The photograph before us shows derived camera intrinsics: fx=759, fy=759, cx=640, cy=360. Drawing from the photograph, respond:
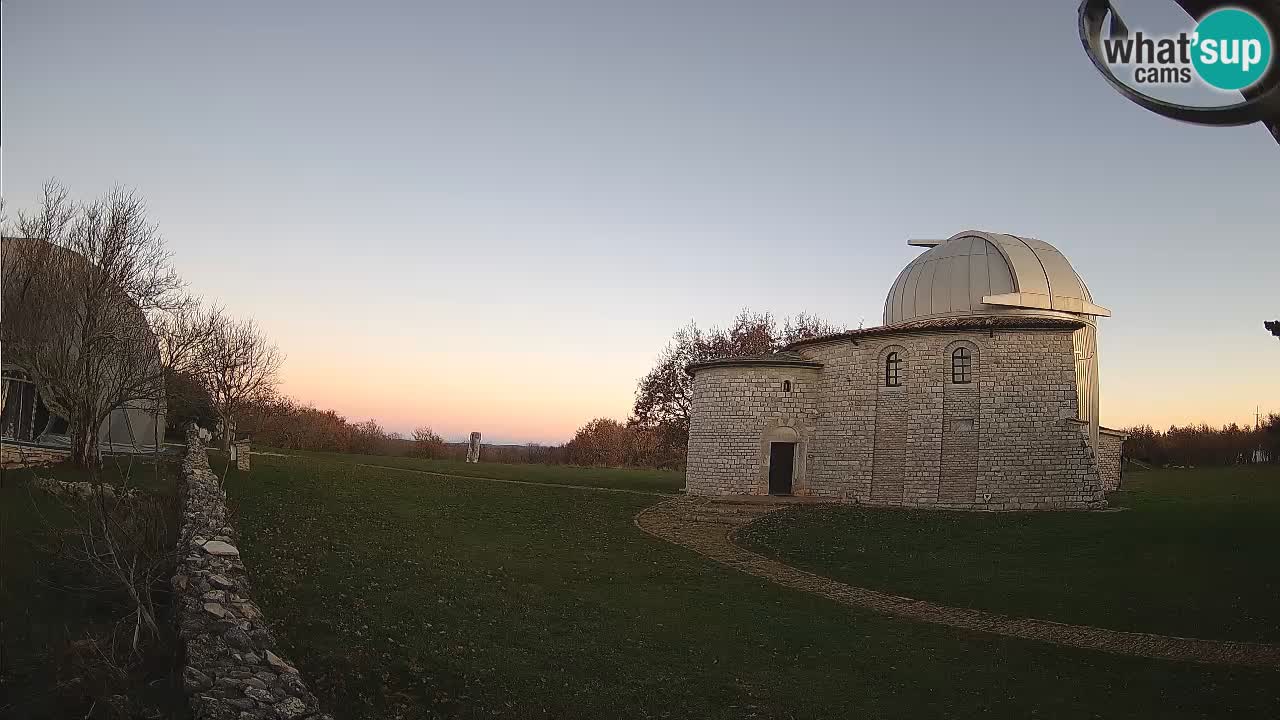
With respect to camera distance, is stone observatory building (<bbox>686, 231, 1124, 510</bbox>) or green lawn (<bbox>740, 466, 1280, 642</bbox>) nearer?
green lawn (<bbox>740, 466, 1280, 642</bbox>)

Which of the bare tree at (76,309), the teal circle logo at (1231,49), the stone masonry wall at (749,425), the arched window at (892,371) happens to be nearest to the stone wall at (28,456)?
the bare tree at (76,309)

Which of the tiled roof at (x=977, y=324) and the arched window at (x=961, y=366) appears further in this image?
the arched window at (x=961, y=366)

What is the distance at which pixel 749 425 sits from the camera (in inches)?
1047

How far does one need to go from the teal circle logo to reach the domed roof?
23.1 m

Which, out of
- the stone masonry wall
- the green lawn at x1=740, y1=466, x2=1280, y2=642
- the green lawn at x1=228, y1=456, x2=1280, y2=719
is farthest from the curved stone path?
the stone masonry wall

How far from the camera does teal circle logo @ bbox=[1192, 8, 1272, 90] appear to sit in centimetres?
270

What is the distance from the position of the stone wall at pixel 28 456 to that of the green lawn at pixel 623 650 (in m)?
9.01

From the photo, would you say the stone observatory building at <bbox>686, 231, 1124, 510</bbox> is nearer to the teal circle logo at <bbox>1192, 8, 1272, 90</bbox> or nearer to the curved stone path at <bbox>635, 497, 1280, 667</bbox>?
the curved stone path at <bbox>635, 497, 1280, 667</bbox>

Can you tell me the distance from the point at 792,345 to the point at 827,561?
14272 millimetres

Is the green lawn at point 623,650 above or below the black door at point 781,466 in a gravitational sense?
below

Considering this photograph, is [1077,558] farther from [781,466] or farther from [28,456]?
[28,456]

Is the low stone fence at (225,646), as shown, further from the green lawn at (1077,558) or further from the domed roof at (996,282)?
the domed roof at (996,282)

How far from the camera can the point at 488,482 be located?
26453mm

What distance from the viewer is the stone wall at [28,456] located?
1898 cm
